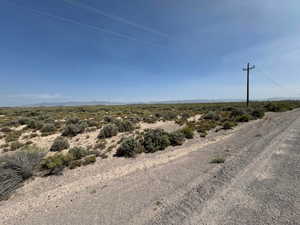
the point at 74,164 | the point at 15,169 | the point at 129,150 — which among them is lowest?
the point at 74,164

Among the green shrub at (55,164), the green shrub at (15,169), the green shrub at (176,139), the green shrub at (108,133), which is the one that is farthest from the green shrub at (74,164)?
the green shrub at (176,139)

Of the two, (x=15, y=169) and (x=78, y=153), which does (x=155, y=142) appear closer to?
(x=78, y=153)

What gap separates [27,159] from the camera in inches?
226

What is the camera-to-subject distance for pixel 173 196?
152 inches

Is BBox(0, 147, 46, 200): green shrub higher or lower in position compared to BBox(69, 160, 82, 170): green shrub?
higher

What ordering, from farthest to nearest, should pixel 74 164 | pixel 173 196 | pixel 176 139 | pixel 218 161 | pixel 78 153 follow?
1. pixel 176 139
2. pixel 78 153
3. pixel 74 164
4. pixel 218 161
5. pixel 173 196

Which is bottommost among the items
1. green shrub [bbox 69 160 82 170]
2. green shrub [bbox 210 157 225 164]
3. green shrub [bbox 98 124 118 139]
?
green shrub [bbox 69 160 82 170]

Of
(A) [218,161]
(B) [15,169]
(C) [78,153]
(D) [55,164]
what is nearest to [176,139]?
(A) [218,161]

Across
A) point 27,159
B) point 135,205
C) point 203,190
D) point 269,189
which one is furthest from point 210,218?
point 27,159

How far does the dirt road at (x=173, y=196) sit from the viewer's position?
3.12m

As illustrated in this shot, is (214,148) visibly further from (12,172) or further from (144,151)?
(12,172)

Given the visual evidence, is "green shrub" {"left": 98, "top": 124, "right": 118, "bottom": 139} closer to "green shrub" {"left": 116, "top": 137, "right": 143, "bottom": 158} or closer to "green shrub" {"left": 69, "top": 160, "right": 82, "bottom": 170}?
"green shrub" {"left": 116, "top": 137, "right": 143, "bottom": 158}

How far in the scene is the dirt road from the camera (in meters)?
3.12

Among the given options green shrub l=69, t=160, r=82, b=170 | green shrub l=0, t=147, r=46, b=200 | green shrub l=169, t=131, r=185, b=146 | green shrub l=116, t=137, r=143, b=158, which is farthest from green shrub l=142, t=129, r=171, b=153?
green shrub l=0, t=147, r=46, b=200
